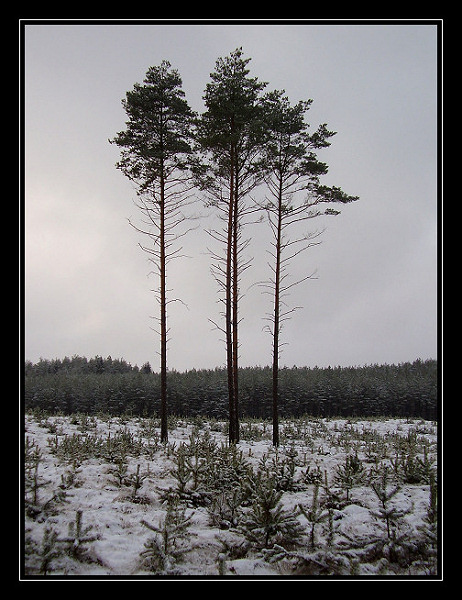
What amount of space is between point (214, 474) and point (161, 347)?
19.3ft

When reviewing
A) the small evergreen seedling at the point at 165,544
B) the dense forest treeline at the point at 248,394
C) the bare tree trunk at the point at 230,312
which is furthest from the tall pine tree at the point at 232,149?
the dense forest treeline at the point at 248,394

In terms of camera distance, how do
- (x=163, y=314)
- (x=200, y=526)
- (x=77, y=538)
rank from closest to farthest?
(x=77, y=538) → (x=200, y=526) → (x=163, y=314)

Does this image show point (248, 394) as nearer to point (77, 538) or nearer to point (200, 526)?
point (200, 526)

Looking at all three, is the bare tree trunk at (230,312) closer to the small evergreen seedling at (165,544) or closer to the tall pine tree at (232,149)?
the tall pine tree at (232,149)

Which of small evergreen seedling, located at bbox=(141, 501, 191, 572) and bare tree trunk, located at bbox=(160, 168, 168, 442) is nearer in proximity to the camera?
small evergreen seedling, located at bbox=(141, 501, 191, 572)

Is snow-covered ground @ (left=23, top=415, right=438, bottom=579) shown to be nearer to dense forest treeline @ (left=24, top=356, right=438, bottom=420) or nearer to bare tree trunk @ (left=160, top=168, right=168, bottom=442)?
bare tree trunk @ (left=160, top=168, right=168, bottom=442)

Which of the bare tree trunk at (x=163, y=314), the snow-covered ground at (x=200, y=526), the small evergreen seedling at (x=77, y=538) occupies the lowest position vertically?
the snow-covered ground at (x=200, y=526)

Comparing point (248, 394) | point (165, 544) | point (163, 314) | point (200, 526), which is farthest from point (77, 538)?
point (248, 394)

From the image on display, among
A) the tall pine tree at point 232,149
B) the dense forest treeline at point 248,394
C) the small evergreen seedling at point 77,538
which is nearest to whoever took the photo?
the small evergreen seedling at point 77,538

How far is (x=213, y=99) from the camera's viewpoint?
12.1 meters

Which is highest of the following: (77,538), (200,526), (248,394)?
(77,538)

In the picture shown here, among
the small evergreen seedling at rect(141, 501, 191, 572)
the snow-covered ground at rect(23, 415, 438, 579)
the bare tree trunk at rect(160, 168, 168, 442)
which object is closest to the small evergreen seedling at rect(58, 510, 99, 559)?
the snow-covered ground at rect(23, 415, 438, 579)
